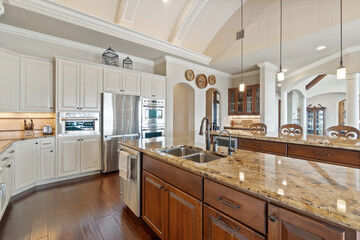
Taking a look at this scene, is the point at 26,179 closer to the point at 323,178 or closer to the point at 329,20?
the point at 323,178

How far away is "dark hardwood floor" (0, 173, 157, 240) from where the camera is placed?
6.03 ft

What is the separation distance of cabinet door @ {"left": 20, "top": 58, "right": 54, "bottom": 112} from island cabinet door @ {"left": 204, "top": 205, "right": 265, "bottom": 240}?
3.62 meters

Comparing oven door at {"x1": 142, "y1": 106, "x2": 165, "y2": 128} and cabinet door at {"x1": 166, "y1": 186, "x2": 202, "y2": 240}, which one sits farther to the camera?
oven door at {"x1": 142, "y1": 106, "x2": 165, "y2": 128}

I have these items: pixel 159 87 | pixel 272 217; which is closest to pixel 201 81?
pixel 159 87

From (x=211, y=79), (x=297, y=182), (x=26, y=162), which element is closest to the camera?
(x=297, y=182)

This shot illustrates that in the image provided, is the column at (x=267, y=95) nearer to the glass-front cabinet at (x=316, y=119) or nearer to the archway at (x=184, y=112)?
the archway at (x=184, y=112)

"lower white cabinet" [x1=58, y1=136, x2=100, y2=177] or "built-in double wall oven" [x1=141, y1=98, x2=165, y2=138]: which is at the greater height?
"built-in double wall oven" [x1=141, y1=98, x2=165, y2=138]

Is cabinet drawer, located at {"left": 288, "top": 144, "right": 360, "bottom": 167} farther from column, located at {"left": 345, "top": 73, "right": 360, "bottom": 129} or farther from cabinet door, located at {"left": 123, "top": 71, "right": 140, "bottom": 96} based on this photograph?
cabinet door, located at {"left": 123, "top": 71, "right": 140, "bottom": 96}

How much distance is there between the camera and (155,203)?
1681 mm

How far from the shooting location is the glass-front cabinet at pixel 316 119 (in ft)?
32.6

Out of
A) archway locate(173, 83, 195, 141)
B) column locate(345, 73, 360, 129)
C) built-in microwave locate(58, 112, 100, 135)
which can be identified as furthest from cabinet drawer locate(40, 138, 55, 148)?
column locate(345, 73, 360, 129)

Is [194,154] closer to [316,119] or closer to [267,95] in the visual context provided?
[267,95]

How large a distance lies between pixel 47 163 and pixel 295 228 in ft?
12.4

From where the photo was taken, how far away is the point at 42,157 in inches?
119
